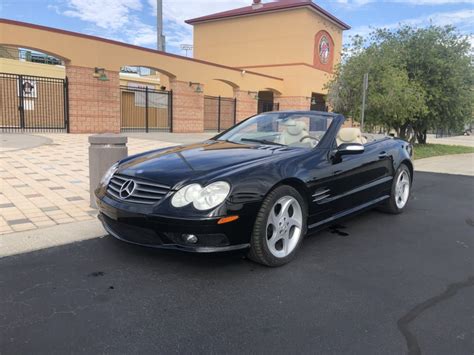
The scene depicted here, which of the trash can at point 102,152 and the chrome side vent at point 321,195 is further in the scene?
the trash can at point 102,152

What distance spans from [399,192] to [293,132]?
2147 millimetres

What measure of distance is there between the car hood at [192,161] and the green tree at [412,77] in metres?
12.4

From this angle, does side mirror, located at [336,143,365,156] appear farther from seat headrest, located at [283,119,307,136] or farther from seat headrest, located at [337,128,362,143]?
seat headrest, located at [337,128,362,143]

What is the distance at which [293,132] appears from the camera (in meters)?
4.84

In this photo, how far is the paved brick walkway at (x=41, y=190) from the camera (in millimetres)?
5004

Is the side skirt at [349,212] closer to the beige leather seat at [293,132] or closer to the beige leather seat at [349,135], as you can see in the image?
the beige leather seat at [349,135]

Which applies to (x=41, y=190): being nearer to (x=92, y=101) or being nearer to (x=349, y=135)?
(x=349, y=135)

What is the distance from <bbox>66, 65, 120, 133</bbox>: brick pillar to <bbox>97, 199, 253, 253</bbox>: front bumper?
1623 cm

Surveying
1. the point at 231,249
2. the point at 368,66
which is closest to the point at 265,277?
the point at 231,249

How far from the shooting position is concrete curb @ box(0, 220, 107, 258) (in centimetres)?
405

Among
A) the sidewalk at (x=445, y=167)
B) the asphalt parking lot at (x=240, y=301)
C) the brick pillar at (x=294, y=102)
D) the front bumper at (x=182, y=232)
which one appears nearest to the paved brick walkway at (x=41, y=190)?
the asphalt parking lot at (x=240, y=301)

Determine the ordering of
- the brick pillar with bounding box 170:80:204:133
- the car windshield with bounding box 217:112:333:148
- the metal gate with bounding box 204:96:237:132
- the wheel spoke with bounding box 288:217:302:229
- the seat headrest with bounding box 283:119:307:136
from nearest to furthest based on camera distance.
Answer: the wheel spoke with bounding box 288:217:302:229 < the car windshield with bounding box 217:112:333:148 < the seat headrest with bounding box 283:119:307:136 < the brick pillar with bounding box 170:80:204:133 < the metal gate with bounding box 204:96:237:132

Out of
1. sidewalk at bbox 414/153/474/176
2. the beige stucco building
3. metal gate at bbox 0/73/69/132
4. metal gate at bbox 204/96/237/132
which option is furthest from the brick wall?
sidewalk at bbox 414/153/474/176

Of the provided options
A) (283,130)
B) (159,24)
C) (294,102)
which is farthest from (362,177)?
(159,24)
